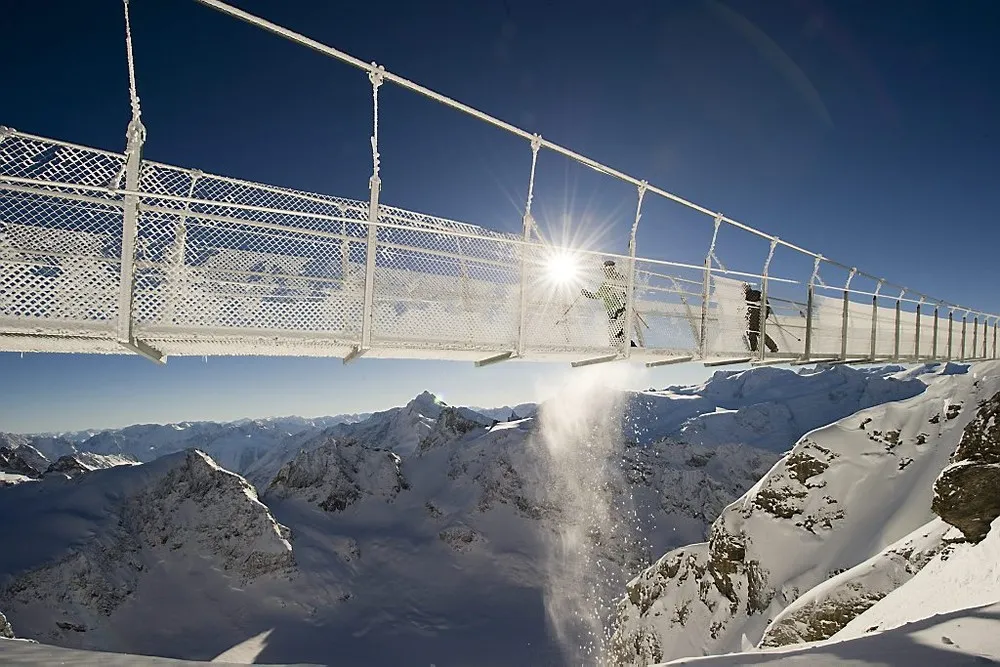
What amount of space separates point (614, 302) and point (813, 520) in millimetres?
18410

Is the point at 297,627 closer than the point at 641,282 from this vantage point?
No

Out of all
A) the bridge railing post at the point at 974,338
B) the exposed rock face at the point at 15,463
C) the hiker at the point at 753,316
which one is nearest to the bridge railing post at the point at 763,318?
the hiker at the point at 753,316

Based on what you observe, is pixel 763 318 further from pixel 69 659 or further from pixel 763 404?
pixel 763 404

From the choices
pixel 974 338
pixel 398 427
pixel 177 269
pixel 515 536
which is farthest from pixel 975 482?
pixel 398 427

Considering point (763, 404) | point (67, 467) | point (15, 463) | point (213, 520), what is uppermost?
point (763, 404)

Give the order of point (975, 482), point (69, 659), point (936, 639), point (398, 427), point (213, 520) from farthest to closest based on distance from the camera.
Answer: point (398, 427) < point (213, 520) < point (975, 482) < point (69, 659) < point (936, 639)

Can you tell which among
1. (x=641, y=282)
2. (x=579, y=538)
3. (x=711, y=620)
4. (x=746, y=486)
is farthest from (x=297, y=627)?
(x=746, y=486)

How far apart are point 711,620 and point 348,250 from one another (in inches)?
973

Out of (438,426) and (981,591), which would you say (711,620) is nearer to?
(981,591)

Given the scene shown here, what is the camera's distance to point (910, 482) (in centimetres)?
1838

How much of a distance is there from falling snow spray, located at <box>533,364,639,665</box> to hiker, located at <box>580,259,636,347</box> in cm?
4415

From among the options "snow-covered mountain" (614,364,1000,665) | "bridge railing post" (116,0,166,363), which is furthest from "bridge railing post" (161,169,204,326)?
"snow-covered mountain" (614,364,1000,665)

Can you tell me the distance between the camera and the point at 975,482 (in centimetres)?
827

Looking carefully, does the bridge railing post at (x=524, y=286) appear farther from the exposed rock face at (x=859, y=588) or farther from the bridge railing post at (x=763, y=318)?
the exposed rock face at (x=859, y=588)
